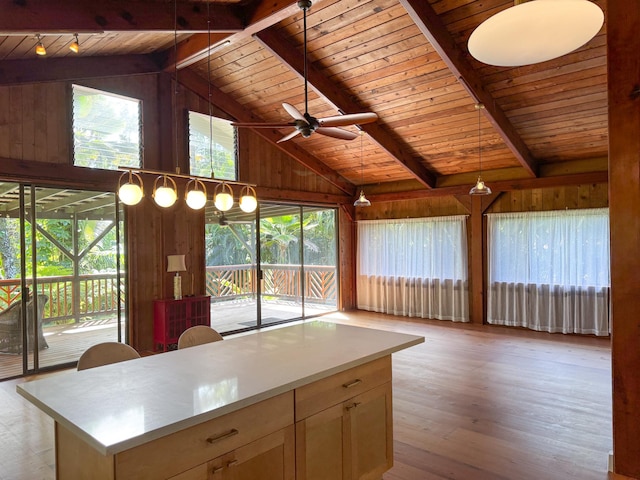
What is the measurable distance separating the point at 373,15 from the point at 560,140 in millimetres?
3246

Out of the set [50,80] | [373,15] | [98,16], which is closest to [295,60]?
[373,15]

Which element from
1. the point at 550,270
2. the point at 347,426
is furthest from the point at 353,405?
the point at 550,270

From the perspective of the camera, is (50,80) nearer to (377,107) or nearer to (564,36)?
(377,107)

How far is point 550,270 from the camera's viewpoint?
249 inches

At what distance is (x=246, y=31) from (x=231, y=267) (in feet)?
12.3

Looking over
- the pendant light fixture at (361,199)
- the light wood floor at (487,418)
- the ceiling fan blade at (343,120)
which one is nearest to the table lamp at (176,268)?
the light wood floor at (487,418)

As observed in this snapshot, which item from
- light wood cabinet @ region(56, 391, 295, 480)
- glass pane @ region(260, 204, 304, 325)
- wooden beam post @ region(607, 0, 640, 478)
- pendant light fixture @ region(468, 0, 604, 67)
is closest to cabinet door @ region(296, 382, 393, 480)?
light wood cabinet @ region(56, 391, 295, 480)

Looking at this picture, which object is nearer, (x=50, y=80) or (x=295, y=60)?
(x=50, y=80)

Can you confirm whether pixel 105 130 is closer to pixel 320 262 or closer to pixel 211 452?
pixel 320 262

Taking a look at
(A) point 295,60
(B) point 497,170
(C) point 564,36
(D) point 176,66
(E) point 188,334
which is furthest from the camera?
(B) point 497,170

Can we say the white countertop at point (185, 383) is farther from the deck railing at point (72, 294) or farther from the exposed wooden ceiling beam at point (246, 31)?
the deck railing at point (72, 294)

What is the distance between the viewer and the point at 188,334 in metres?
2.72

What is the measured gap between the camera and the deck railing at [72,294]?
14.8 ft

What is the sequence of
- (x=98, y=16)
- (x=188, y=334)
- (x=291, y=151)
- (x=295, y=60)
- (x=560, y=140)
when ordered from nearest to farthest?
(x=188, y=334)
(x=98, y=16)
(x=295, y=60)
(x=560, y=140)
(x=291, y=151)
